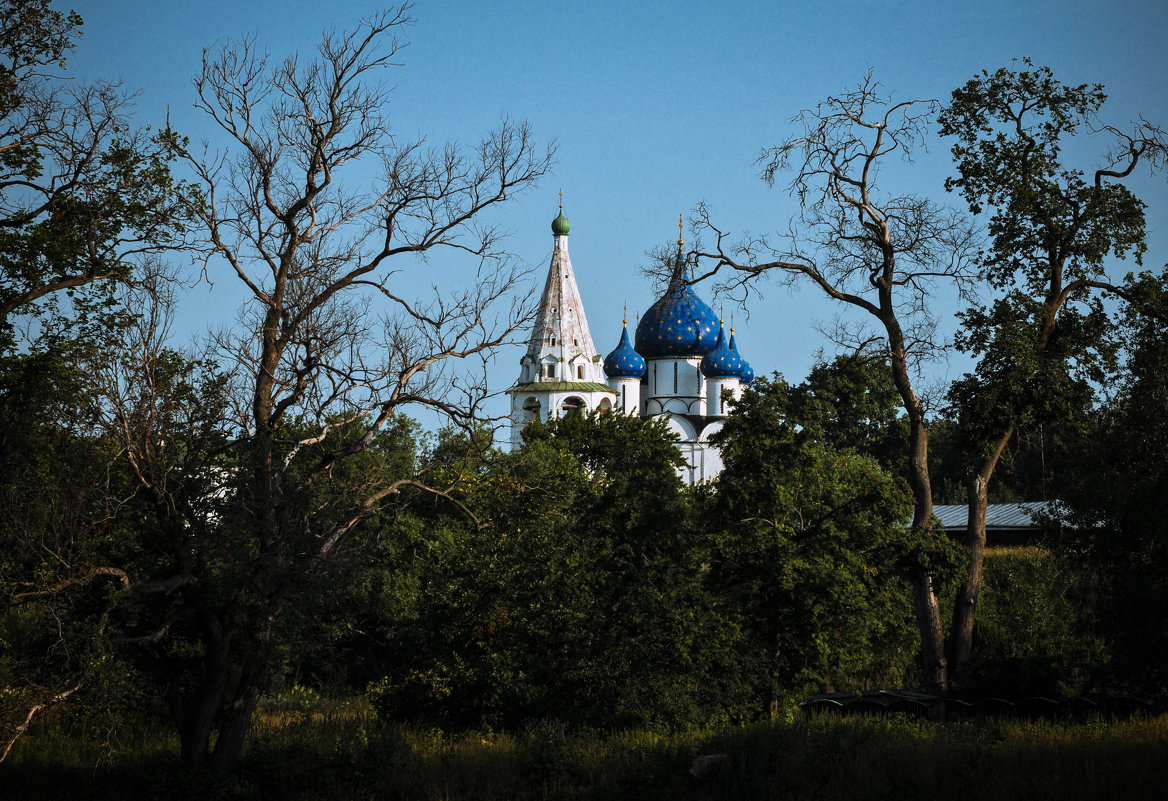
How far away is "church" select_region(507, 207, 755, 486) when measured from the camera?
6116 centimetres

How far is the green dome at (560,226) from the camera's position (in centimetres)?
6328

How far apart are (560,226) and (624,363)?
365 inches

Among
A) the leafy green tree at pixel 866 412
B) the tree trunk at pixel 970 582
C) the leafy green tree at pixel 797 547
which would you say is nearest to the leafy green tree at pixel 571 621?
the leafy green tree at pixel 797 547

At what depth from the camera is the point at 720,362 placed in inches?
2731

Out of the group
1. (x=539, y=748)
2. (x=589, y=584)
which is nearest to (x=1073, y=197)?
(x=589, y=584)

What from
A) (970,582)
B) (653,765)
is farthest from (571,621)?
(970,582)

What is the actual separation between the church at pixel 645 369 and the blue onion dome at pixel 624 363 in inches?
2.4

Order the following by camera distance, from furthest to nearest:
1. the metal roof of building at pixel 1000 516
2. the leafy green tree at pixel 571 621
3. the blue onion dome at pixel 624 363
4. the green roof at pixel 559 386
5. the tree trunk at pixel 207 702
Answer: the blue onion dome at pixel 624 363, the green roof at pixel 559 386, the metal roof of building at pixel 1000 516, the leafy green tree at pixel 571 621, the tree trunk at pixel 207 702

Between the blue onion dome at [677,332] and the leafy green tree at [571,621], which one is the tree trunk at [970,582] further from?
the blue onion dome at [677,332]

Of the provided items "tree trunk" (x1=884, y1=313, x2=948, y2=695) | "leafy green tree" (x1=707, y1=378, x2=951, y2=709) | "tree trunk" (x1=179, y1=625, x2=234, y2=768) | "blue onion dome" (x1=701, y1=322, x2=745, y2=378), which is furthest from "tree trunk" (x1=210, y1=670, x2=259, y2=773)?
"blue onion dome" (x1=701, y1=322, x2=745, y2=378)

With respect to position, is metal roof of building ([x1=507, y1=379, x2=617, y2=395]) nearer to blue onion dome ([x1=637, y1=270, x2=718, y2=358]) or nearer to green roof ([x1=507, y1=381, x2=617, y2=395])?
green roof ([x1=507, y1=381, x2=617, y2=395])

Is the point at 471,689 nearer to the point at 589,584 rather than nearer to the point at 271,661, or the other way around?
the point at 589,584

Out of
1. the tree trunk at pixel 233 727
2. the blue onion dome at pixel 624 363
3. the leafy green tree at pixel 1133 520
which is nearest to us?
the tree trunk at pixel 233 727

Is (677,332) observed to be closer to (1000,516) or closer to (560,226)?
(560,226)
